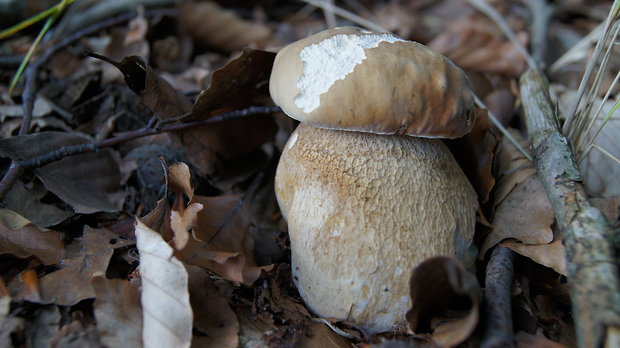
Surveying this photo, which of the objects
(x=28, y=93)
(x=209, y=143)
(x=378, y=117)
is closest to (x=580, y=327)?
(x=378, y=117)

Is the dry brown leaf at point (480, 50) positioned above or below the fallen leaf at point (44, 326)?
above

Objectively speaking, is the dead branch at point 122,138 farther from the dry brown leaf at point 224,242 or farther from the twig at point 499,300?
the twig at point 499,300

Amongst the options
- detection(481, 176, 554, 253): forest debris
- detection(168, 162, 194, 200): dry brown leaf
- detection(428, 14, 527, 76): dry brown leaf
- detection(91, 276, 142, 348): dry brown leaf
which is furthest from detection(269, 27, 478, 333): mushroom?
detection(428, 14, 527, 76): dry brown leaf

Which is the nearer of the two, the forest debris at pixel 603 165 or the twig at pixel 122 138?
the twig at pixel 122 138

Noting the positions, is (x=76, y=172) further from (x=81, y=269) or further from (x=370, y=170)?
(x=370, y=170)

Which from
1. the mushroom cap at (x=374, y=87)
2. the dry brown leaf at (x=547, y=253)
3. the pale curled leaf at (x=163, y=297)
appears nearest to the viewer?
the pale curled leaf at (x=163, y=297)

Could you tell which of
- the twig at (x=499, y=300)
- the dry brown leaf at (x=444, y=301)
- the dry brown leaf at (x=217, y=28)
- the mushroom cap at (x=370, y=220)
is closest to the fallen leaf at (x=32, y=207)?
the mushroom cap at (x=370, y=220)
